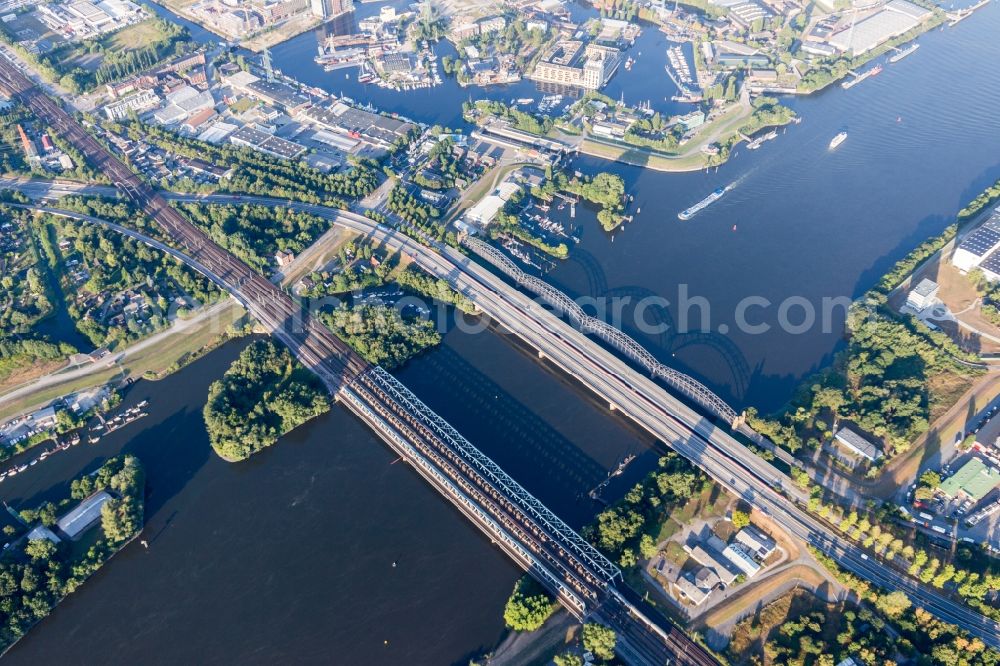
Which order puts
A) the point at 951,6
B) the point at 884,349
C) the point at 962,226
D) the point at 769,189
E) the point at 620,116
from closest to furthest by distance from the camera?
1. the point at 884,349
2. the point at 962,226
3. the point at 769,189
4. the point at 620,116
5. the point at 951,6

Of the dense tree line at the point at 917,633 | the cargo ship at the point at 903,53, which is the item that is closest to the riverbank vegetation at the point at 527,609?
the dense tree line at the point at 917,633

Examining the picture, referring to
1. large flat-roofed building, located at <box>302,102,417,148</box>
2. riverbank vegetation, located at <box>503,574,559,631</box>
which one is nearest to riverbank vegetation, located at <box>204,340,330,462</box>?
riverbank vegetation, located at <box>503,574,559,631</box>

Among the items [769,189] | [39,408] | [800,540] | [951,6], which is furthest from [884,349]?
[951,6]

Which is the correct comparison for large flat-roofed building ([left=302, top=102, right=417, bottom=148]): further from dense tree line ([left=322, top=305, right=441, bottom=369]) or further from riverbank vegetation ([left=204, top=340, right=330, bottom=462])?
riverbank vegetation ([left=204, top=340, right=330, bottom=462])

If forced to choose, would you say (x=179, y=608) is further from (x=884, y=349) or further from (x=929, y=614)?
(x=884, y=349)

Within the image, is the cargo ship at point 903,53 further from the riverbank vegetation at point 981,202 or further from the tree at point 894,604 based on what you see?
the tree at point 894,604

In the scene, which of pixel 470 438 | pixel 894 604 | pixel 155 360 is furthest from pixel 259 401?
pixel 894 604

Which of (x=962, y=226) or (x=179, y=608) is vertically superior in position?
(x=962, y=226)
